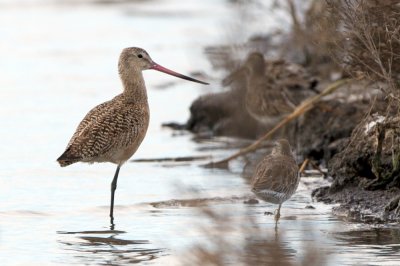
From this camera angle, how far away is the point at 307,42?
15422mm

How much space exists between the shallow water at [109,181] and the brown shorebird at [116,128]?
0.48m

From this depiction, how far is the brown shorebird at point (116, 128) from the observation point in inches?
378

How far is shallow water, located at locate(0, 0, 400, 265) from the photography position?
8.30 metres

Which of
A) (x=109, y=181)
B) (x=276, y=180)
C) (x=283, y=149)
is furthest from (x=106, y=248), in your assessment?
(x=109, y=181)

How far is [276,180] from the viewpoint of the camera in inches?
354

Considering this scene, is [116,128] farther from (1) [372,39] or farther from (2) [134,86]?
(1) [372,39]

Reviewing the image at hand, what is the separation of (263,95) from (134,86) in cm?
273

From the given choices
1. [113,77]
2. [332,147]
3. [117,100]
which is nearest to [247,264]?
[117,100]

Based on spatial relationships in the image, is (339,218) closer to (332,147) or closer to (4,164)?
(332,147)

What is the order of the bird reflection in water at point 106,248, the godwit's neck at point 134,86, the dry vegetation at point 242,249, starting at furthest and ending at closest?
the godwit's neck at point 134,86 → the bird reflection in water at point 106,248 → the dry vegetation at point 242,249

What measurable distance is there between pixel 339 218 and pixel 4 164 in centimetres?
406

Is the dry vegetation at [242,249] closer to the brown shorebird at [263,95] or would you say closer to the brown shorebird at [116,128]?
the brown shorebird at [116,128]

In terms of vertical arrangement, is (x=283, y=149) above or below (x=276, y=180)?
above

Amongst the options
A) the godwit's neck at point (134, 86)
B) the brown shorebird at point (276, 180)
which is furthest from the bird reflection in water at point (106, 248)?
the godwit's neck at point (134, 86)
